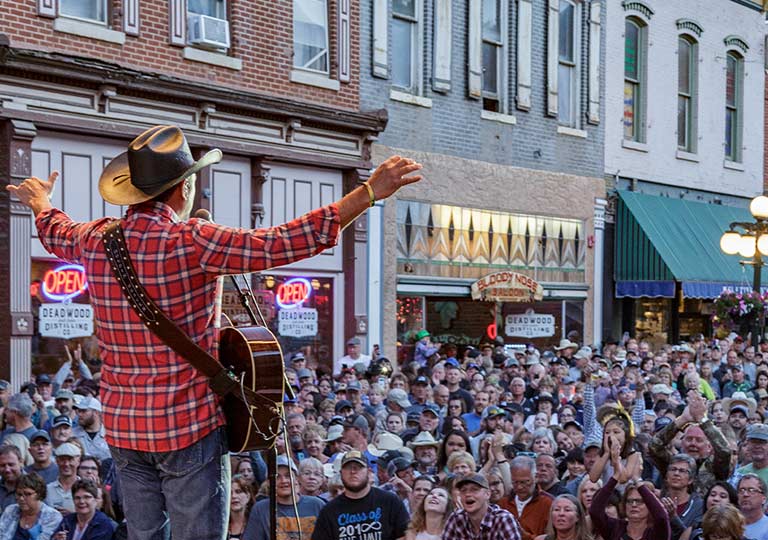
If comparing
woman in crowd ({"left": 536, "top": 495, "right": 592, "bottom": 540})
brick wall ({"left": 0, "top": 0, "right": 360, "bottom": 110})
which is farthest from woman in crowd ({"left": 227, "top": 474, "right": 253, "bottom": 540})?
brick wall ({"left": 0, "top": 0, "right": 360, "bottom": 110})

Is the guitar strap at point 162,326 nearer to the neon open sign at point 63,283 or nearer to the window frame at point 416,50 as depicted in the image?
the neon open sign at point 63,283

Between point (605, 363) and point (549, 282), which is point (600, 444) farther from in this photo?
point (549, 282)

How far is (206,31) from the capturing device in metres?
17.6

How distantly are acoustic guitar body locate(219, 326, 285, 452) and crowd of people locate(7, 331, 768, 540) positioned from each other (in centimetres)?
155

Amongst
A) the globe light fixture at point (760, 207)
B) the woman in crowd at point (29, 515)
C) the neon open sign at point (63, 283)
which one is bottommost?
the woman in crowd at point (29, 515)

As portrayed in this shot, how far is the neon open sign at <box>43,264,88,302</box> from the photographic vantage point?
15.5 metres

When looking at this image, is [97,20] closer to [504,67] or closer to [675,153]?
[504,67]

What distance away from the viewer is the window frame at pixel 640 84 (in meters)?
26.8

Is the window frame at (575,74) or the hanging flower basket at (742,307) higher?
the window frame at (575,74)

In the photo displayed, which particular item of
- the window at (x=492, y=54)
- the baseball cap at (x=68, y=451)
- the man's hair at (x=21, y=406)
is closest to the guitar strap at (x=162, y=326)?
the baseball cap at (x=68, y=451)

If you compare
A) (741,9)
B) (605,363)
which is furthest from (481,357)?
(741,9)

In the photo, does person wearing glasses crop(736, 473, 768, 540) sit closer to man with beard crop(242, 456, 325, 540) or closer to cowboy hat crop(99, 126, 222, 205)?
man with beard crop(242, 456, 325, 540)

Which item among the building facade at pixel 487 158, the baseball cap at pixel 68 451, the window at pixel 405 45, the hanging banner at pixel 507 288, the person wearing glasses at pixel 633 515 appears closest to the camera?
the person wearing glasses at pixel 633 515

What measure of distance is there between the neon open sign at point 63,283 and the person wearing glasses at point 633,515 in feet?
29.1
